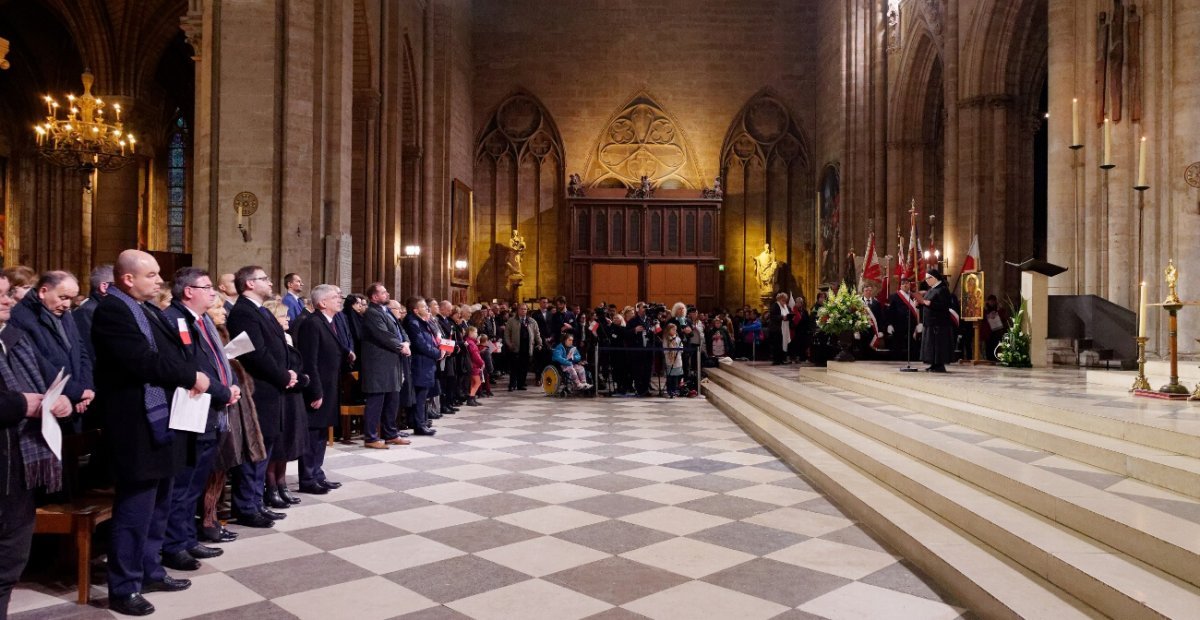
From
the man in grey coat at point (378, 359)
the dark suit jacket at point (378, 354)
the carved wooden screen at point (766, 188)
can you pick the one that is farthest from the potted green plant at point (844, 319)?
the carved wooden screen at point (766, 188)

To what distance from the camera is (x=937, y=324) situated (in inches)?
386

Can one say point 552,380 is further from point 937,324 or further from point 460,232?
point 460,232

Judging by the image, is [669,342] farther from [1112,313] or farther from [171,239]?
[171,239]

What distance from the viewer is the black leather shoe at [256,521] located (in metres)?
4.98

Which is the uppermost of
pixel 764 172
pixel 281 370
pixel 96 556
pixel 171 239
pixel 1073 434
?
pixel 764 172

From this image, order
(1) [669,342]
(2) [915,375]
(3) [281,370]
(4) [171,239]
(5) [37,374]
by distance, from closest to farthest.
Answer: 1. (5) [37,374]
2. (3) [281,370]
3. (2) [915,375]
4. (1) [669,342]
5. (4) [171,239]

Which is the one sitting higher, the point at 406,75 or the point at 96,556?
the point at 406,75

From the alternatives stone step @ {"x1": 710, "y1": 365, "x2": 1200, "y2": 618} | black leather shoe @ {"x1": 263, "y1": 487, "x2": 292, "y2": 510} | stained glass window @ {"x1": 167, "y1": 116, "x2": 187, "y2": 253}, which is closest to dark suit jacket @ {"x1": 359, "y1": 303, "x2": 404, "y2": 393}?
black leather shoe @ {"x1": 263, "y1": 487, "x2": 292, "y2": 510}

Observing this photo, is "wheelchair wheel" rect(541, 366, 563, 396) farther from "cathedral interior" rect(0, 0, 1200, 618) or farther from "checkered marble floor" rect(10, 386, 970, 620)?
"checkered marble floor" rect(10, 386, 970, 620)

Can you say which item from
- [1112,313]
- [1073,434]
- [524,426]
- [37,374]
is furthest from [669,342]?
[37,374]

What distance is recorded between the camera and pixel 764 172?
84.1 ft

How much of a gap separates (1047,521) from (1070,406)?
228 centimetres

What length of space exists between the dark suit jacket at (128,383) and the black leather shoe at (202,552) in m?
0.96

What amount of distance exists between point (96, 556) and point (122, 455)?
137cm
